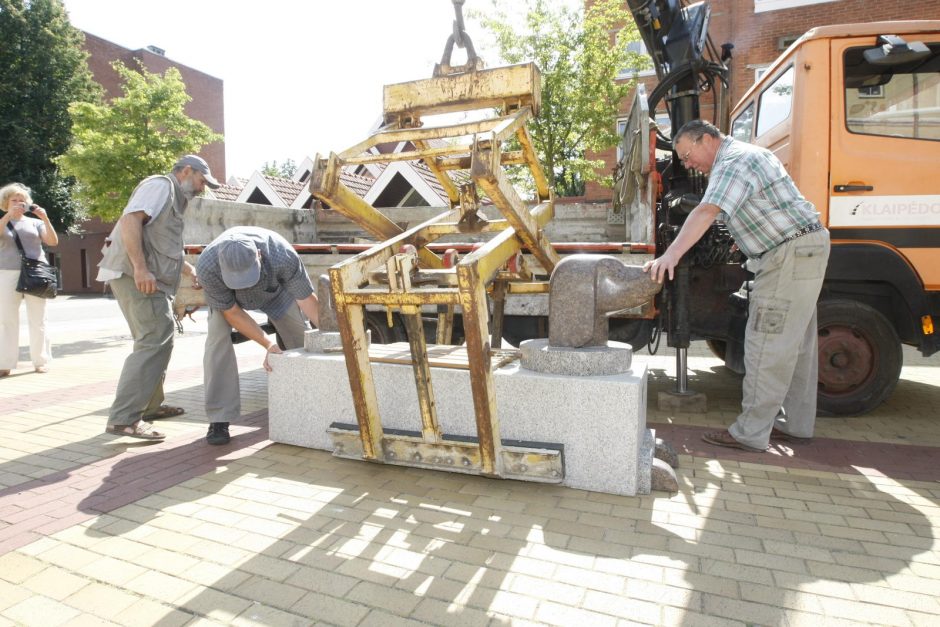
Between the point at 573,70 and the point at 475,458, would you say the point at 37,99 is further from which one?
the point at 475,458

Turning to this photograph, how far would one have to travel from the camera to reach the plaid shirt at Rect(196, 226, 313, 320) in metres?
3.47

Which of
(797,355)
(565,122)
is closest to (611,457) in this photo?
(797,355)

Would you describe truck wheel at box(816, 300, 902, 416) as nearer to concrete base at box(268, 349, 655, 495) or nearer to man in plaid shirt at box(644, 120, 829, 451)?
man in plaid shirt at box(644, 120, 829, 451)

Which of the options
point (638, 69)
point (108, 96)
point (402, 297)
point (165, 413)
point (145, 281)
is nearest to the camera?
point (402, 297)

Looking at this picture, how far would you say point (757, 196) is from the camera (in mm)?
3262

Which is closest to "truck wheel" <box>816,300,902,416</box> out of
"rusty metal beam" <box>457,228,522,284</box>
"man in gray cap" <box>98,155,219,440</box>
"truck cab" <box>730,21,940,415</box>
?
"truck cab" <box>730,21,940,415</box>

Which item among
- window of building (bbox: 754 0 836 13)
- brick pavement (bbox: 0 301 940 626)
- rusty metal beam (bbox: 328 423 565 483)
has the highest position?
window of building (bbox: 754 0 836 13)

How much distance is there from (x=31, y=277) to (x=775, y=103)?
289 inches

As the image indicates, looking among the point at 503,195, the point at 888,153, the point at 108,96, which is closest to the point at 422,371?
the point at 503,195

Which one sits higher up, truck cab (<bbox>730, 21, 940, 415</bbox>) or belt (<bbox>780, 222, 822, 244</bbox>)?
truck cab (<bbox>730, 21, 940, 415</bbox>)

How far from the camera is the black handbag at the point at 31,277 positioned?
595 cm

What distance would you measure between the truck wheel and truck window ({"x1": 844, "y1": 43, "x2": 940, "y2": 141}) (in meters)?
1.22

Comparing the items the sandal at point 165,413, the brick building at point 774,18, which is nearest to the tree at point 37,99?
the brick building at point 774,18

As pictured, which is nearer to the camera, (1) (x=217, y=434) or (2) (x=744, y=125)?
(1) (x=217, y=434)
